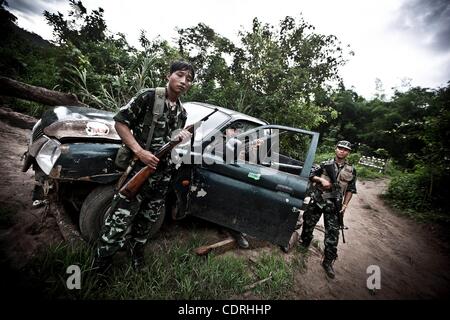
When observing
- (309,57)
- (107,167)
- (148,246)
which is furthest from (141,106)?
(309,57)

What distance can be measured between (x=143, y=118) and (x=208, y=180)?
3.19 ft

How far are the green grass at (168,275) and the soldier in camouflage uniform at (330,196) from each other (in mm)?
716

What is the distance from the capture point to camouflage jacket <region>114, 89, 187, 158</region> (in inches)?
75.0

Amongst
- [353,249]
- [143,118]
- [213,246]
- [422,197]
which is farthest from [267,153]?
[422,197]

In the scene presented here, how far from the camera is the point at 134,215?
199cm

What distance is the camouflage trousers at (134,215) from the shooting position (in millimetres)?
1915

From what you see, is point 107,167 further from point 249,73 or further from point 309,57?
point 309,57

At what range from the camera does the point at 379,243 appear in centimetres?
521

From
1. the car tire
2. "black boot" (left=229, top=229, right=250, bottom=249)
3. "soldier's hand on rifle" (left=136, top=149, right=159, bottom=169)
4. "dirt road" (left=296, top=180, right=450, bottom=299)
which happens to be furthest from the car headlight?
"dirt road" (left=296, top=180, right=450, bottom=299)

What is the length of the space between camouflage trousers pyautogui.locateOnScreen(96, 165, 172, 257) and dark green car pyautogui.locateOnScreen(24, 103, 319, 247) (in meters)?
0.30

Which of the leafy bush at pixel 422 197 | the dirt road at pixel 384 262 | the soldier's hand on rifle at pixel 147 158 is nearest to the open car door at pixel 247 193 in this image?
the soldier's hand on rifle at pixel 147 158

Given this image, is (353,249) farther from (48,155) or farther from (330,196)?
(48,155)

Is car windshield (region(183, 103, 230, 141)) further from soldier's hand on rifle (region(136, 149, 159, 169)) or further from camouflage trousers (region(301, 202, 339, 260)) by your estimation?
camouflage trousers (region(301, 202, 339, 260))

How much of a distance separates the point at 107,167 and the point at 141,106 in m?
0.70
